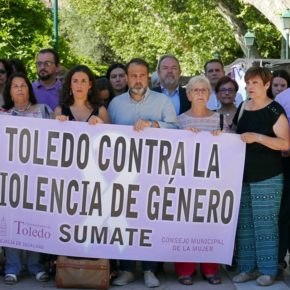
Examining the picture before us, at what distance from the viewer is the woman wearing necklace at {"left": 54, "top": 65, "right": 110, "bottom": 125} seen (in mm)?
5895

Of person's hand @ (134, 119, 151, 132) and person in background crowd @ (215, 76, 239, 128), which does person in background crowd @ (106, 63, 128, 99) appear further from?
person's hand @ (134, 119, 151, 132)

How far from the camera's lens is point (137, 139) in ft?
19.1

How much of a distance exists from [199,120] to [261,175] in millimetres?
691

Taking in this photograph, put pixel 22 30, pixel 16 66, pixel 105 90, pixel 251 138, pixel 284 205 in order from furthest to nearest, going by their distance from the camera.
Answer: pixel 22 30 < pixel 16 66 < pixel 105 90 < pixel 284 205 < pixel 251 138

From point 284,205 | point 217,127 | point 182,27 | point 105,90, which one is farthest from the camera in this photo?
point 182,27

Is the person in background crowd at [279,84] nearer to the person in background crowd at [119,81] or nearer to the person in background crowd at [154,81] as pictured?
the person in background crowd at [154,81]

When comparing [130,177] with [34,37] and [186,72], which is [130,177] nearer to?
[34,37]

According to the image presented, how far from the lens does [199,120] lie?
591cm

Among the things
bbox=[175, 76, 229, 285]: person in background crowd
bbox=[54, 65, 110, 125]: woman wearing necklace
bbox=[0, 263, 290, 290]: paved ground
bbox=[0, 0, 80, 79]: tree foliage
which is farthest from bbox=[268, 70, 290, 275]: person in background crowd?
bbox=[0, 0, 80, 79]: tree foliage

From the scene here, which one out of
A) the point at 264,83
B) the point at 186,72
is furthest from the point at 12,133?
the point at 186,72

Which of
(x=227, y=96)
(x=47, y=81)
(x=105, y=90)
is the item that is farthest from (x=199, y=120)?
(x=47, y=81)

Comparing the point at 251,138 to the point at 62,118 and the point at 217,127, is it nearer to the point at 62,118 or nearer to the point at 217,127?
the point at 217,127

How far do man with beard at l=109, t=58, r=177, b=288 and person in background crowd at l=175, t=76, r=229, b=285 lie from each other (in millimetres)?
150

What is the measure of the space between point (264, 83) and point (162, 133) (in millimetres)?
938
